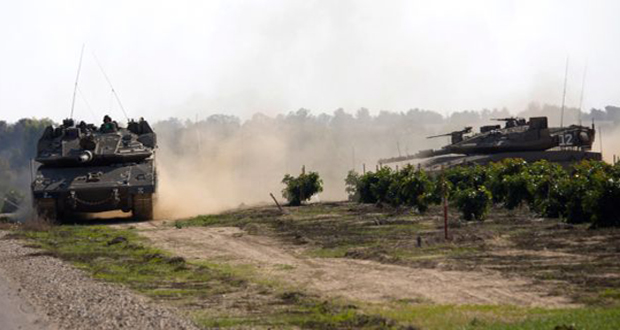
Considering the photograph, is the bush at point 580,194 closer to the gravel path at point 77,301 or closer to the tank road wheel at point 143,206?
the gravel path at point 77,301

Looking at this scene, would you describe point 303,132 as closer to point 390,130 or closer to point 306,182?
point 390,130

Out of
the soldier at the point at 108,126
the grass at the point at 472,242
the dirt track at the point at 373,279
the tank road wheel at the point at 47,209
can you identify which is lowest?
the dirt track at the point at 373,279

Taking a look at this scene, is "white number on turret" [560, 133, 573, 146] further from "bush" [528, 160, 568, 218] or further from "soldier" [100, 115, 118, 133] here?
"soldier" [100, 115, 118, 133]

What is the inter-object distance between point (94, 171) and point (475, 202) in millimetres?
14619

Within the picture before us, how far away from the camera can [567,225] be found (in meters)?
24.4

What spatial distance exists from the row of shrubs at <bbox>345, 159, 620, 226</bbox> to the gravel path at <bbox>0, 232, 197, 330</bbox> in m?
9.61

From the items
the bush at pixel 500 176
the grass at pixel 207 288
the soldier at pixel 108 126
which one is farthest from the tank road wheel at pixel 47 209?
the bush at pixel 500 176

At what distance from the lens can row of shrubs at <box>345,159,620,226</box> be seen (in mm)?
23203

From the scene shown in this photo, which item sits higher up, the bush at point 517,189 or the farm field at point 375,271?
the bush at point 517,189

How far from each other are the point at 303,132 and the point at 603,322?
9928cm

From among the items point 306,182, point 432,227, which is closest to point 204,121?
point 306,182

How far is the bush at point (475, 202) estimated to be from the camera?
93.3ft

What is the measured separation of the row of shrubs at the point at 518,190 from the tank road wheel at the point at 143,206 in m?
8.63

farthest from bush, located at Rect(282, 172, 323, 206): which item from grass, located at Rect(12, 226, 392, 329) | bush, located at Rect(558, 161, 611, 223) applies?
bush, located at Rect(558, 161, 611, 223)
